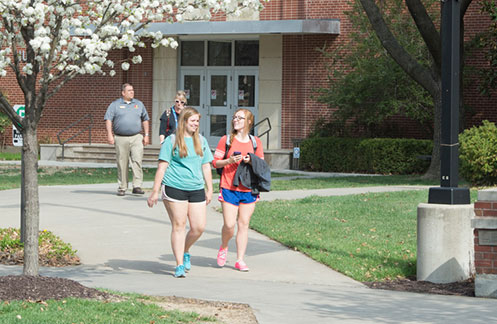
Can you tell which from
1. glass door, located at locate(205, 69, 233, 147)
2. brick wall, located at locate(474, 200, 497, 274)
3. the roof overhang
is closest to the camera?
brick wall, located at locate(474, 200, 497, 274)

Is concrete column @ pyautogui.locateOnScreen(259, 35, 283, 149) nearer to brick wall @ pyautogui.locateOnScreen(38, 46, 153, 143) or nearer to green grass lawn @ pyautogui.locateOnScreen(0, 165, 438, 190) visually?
brick wall @ pyautogui.locateOnScreen(38, 46, 153, 143)

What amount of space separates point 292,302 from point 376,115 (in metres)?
18.0

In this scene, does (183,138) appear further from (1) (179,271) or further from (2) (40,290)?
(2) (40,290)

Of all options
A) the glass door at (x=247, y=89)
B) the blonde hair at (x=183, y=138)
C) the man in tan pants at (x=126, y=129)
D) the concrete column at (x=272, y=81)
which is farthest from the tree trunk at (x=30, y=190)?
the glass door at (x=247, y=89)

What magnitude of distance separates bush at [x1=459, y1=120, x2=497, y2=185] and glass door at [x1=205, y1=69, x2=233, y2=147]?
1223 cm

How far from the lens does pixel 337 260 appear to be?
9727 mm

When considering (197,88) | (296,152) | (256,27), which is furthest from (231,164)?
(197,88)

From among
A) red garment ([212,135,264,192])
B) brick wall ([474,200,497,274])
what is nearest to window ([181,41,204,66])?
red garment ([212,135,264,192])

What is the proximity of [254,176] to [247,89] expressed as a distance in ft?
65.4

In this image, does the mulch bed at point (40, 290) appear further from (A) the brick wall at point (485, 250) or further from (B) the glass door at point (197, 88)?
(B) the glass door at point (197, 88)

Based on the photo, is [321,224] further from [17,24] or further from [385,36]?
[385,36]

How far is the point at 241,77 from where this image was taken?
1148 inches

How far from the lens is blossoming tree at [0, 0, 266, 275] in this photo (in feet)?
22.0

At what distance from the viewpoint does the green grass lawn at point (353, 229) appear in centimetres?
958
